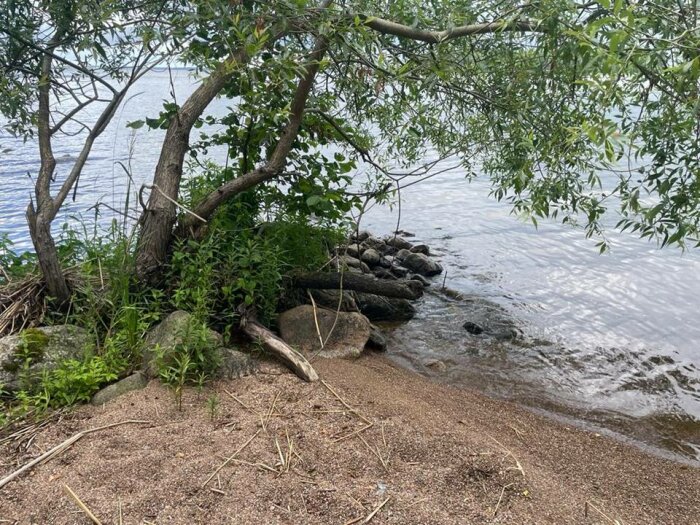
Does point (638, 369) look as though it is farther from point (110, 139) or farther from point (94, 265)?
point (110, 139)

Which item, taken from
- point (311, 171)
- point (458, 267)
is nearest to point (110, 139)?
point (458, 267)

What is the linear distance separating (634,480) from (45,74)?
501cm

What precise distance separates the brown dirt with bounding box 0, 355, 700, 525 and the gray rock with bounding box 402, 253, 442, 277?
4.55 metres

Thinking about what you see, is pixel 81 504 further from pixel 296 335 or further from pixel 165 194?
pixel 165 194

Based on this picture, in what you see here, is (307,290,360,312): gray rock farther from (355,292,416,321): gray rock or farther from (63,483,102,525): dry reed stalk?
(63,483,102,525): dry reed stalk

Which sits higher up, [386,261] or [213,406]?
[213,406]

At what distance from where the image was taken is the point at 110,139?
754 inches

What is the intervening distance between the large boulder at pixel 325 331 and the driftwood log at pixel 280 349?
0.41 m

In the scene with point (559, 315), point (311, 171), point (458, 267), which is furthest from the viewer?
point (458, 267)

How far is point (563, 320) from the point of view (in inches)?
277

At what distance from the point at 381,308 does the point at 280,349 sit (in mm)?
2472

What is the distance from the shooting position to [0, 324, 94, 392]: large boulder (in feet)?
12.6

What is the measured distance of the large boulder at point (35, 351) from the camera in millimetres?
3828

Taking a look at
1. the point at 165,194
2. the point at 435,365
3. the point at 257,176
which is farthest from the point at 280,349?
the point at 435,365
